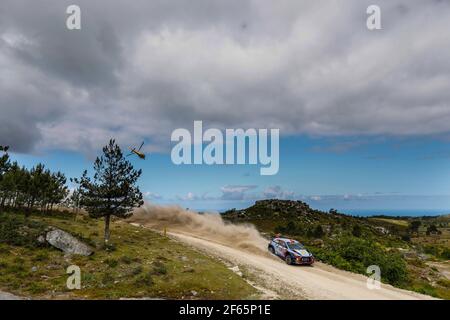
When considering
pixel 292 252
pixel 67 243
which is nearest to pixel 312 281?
pixel 292 252

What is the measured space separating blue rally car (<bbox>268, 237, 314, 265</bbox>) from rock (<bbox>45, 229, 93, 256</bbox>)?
63.1 ft

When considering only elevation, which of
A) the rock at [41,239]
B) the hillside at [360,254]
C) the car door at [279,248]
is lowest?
the hillside at [360,254]

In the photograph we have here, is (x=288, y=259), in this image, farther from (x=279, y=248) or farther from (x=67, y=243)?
(x=67, y=243)

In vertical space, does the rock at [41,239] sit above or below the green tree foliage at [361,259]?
above

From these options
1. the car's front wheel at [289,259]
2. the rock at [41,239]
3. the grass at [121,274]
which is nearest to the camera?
the grass at [121,274]

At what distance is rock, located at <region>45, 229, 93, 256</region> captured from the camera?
3122 centimetres

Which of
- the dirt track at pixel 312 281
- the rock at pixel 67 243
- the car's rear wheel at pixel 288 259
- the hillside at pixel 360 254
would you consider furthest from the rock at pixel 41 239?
the hillside at pixel 360 254

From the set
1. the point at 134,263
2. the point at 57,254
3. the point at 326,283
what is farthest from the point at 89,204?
the point at 326,283

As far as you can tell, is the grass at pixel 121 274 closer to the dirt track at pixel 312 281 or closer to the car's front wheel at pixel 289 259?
the dirt track at pixel 312 281

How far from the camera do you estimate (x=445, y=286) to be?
43031 mm

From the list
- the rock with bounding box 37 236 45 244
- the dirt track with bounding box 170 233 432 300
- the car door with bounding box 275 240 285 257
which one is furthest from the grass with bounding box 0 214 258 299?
the car door with bounding box 275 240 285 257

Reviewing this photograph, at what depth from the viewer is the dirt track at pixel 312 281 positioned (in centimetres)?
2143

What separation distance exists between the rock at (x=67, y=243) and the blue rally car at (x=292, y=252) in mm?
19238
